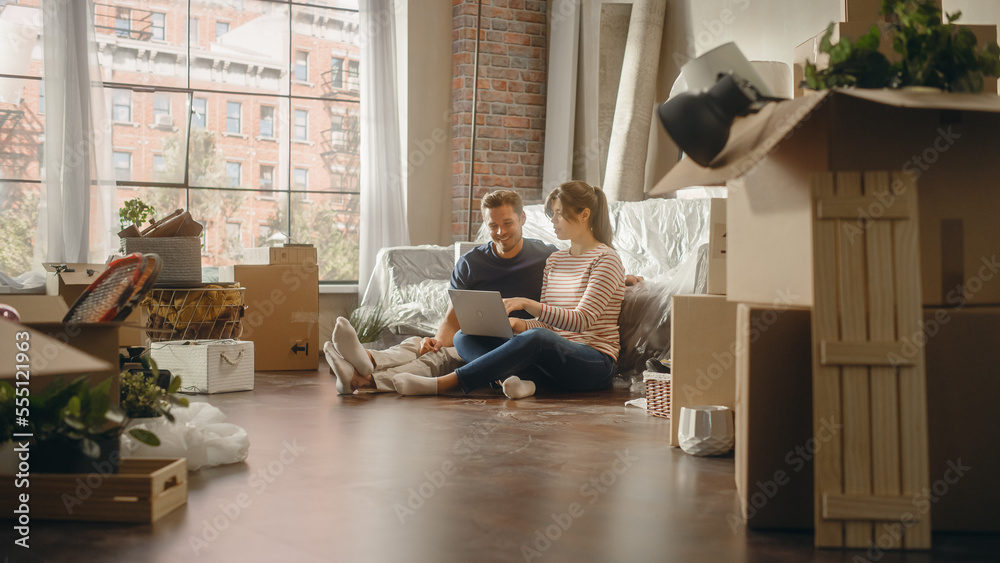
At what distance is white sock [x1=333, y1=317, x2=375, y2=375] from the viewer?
10.9ft

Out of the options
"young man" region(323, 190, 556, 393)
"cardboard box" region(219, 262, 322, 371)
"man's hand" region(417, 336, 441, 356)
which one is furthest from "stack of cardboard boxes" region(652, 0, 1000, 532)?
"cardboard box" region(219, 262, 322, 371)

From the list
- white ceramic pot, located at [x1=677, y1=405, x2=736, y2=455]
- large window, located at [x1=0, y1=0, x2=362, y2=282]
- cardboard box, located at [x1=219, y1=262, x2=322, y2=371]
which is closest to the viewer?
white ceramic pot, located at [x1=677, y1=405, x2=736, y2=455]

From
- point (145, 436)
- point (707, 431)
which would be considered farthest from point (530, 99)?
point (145, 436)

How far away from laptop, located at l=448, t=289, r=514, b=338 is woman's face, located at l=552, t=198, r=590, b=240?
15.0 inches

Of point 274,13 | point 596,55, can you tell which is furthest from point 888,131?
point 274,13

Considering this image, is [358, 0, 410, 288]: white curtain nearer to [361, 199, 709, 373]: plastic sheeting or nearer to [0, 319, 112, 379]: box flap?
[361, 199, 709, 373]: plastic sheeting

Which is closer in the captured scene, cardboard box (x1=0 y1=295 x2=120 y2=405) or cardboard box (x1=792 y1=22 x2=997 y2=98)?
cardboard box (x1=0 y1=295 x2=120 y2=405)

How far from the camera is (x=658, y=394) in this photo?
295 cm

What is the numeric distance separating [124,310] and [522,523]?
3.09 feet

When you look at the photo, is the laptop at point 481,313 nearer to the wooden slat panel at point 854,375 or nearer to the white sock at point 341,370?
the white sock at point 341,370

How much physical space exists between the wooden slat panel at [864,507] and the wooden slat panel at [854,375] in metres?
0.01

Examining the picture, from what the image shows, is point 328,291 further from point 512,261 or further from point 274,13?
point 512,261

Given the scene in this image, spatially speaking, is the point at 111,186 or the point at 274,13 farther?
the point at 274,13

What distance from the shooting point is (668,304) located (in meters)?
3.53
